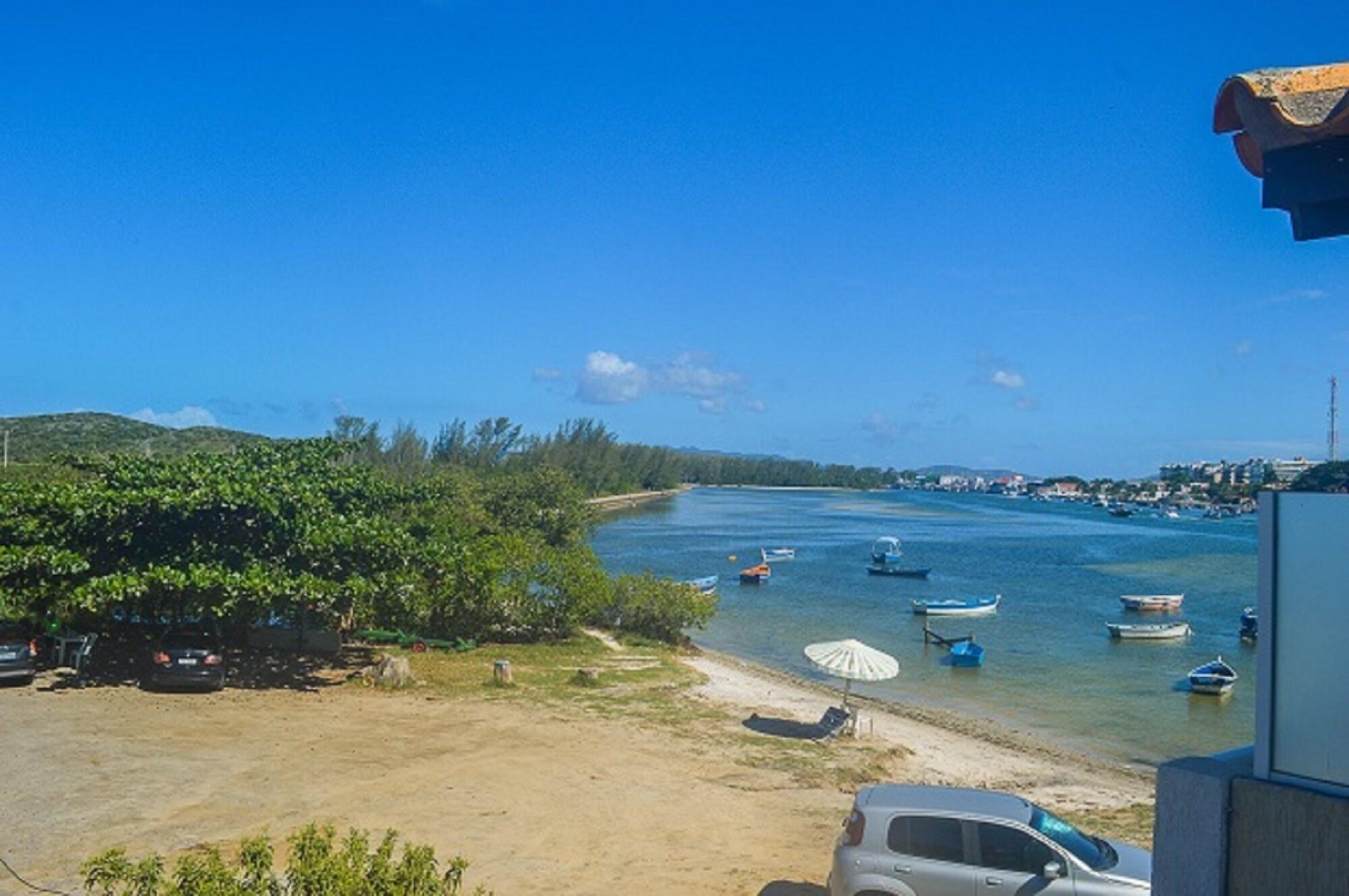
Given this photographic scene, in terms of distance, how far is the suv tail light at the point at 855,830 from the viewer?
9.21 meters

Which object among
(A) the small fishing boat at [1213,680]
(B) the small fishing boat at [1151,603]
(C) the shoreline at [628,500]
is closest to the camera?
(A) the small fishing boat at [1213,680]

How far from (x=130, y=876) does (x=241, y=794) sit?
335 inches

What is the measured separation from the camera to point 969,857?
903 cm

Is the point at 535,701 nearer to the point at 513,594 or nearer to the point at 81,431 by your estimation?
the point at 513,594

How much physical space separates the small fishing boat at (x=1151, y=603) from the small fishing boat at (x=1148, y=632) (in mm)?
6955

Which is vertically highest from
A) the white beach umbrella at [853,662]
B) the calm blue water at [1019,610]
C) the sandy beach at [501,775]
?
the white beach umbrella at [853,662]

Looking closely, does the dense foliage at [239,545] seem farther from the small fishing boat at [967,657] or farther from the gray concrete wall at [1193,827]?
the gray concrete wall at [1193,827]

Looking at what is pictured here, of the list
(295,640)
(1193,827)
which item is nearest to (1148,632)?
(295,640)

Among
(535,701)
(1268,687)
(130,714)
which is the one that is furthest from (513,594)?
(1268,687)

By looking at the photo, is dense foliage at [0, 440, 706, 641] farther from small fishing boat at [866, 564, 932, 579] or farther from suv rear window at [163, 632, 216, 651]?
small fishing boat at [866, 564, 932, 579]

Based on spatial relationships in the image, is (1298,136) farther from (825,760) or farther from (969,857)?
(825,760)

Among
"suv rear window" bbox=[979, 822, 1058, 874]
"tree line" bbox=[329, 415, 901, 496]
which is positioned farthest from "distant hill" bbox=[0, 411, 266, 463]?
"suv rear window" bbox=[979, 822, 1058, 874]

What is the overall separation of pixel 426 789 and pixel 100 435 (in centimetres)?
8394

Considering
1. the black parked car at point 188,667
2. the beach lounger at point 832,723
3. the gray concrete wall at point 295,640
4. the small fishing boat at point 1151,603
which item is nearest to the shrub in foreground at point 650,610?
the gray concrete wall at point 295,640
